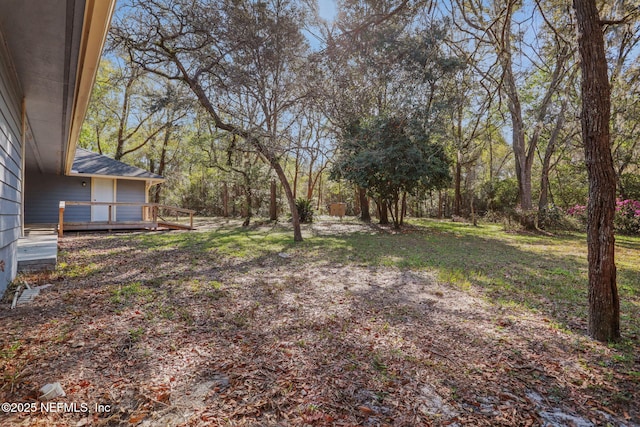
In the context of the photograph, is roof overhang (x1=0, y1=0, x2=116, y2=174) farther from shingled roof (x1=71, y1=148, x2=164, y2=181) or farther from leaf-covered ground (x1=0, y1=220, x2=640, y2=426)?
shingled roof (x1=71, y1=148, x2=164, y2=181)

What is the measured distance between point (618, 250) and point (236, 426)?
11.0 m

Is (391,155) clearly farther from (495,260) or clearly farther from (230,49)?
(230,49)

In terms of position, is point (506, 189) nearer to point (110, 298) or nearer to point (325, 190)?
point (325, 190)

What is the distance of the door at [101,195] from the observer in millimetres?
12020

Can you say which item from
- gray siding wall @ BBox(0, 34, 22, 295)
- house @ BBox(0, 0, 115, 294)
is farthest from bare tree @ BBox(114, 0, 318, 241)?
gray siding wall @ BBox(0, 34, 22, 295)

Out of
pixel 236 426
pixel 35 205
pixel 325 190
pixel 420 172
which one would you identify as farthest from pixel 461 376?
pixel 325 190

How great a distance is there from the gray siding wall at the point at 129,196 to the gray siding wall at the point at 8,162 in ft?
29.5

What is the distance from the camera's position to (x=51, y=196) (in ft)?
37.7

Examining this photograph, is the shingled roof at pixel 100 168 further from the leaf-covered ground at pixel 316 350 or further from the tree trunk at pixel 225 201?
the tree trunk at pixel 225 201

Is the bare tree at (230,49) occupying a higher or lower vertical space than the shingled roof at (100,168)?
higher

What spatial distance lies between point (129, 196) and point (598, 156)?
1502cm

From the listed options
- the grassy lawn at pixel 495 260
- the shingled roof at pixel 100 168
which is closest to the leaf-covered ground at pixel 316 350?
the grassy lawn at pixel 495 260

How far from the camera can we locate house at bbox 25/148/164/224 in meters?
11.3

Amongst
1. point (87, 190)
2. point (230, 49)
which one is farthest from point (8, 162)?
point (87, 190)
